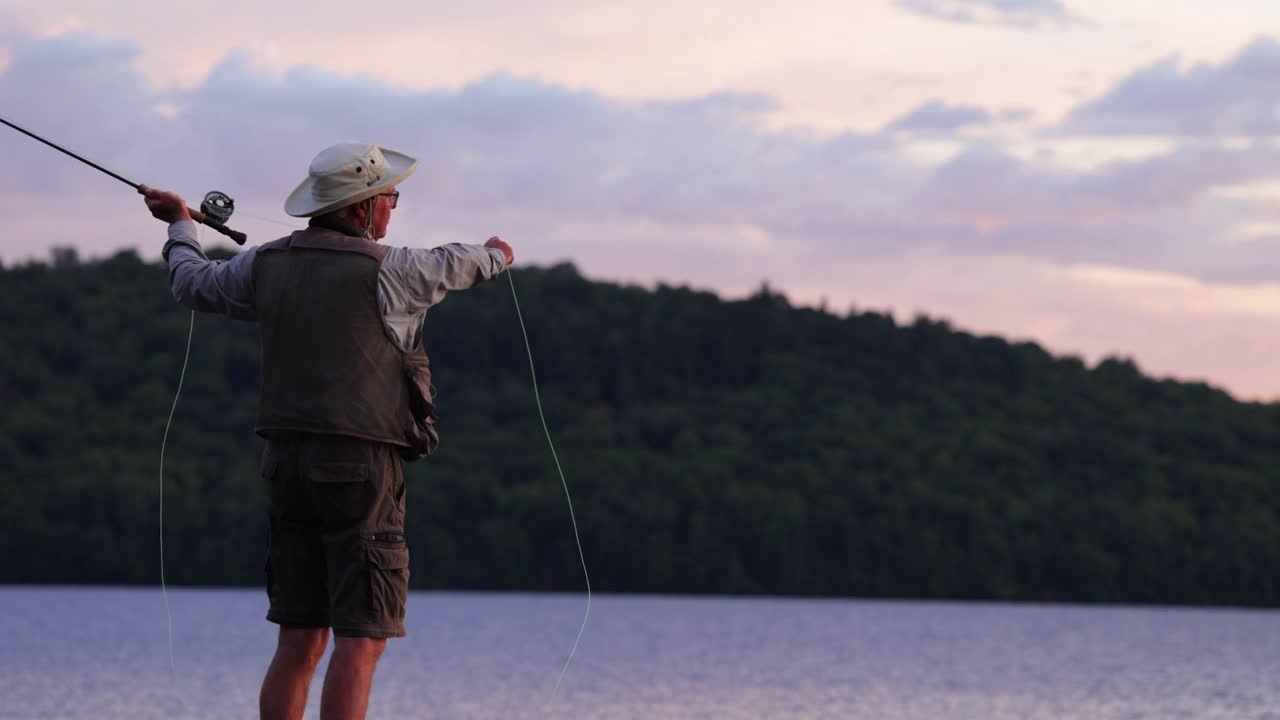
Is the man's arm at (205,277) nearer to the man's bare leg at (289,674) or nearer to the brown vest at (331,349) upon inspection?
the brown vest at (331,349)

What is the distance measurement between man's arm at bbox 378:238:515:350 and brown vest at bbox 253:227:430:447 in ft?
0.09

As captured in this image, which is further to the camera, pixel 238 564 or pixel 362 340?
pixel 238 564

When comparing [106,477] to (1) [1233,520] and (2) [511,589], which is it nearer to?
(2) [511,589]

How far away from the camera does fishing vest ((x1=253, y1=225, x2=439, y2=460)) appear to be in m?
4.76

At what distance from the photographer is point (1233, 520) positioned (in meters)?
83.6

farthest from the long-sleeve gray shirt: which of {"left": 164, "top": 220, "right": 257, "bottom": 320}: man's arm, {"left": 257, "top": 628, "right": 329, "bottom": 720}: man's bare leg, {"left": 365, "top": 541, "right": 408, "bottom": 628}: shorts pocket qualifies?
{"left": 257, "top": 628, "right": 329, "bottom": 720}: man's bare leg

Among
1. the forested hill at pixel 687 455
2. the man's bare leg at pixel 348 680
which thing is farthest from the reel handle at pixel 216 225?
the forested hill at pixel 687 455

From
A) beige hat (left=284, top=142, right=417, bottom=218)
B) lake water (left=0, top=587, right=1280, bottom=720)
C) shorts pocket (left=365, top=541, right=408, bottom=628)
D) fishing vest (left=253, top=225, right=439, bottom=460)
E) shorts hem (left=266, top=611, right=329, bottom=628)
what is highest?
beige hat (left=284, top=142, right=417, bottom=218)

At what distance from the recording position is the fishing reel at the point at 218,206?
5.41m

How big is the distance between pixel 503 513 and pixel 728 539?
1077 centimetres

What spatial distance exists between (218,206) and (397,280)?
0.91 meters

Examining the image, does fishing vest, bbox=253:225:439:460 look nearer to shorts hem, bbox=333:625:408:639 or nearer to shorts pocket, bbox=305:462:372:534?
shorts pocket, bbox=305:462:372:534

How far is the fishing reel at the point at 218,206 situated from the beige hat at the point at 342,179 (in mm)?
502

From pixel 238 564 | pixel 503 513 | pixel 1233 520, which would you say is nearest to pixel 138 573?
pixel 238 564
